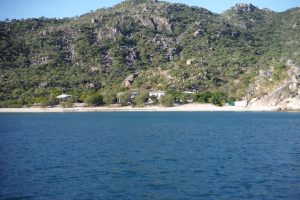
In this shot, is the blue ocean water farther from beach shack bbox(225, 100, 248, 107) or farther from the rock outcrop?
the rock outcrop

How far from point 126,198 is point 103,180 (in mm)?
5076

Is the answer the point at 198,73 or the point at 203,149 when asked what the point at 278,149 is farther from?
the point at 198,73

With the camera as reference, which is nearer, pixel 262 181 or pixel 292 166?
pixel 262 181

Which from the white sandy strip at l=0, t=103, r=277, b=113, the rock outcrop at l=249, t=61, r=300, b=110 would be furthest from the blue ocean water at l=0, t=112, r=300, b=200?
the rock outcrop at l=249, t=61, r=300, b=110

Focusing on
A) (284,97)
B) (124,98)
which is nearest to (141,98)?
(124,98)

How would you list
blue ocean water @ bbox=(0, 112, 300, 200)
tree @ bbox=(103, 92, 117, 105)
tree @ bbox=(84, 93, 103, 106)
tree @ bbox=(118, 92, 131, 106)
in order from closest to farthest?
blue ocean water @ bbox=(0, 112, 300, 200) < tree @ bbox=(84, 93, 103, 106) < tree @ bbox=(118, 92, 131, 106) < tree @ bbox=(103, 92, 117, 105)

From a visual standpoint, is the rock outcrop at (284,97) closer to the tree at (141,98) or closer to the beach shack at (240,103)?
the beach shack at (240,103)

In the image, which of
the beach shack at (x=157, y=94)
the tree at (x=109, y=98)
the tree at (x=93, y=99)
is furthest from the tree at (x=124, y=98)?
the beach shack at (x=157, y=94)

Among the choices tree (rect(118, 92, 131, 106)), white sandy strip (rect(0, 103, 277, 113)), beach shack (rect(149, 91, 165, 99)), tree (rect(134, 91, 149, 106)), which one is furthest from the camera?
beach shack (rect(149, 91, 165, 99))

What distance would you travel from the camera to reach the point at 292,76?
14662cm

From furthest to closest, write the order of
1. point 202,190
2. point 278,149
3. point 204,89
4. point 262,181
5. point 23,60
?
point 23,60, point 204,89, point 278,149, point 262,181, point 202,190

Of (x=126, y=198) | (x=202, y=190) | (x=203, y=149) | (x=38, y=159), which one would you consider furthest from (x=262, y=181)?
(x=38, y=159)

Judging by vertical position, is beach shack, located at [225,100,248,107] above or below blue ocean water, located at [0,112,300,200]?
above

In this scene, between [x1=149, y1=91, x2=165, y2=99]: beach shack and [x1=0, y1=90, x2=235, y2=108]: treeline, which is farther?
[x1=149, y1=91, x2=165, y2=99]: beach shack
